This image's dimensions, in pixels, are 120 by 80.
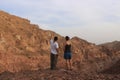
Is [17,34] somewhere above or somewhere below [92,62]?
above

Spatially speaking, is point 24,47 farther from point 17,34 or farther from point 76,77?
point 76,77

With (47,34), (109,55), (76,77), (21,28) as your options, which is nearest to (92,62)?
(109,55)

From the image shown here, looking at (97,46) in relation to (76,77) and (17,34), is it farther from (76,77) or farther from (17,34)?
(76,77)

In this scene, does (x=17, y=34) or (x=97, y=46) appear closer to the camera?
(x=17, y=34)

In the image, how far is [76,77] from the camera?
1767cm

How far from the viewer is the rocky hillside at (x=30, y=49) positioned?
230ft

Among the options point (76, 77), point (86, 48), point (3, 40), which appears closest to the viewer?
point (76, 77)

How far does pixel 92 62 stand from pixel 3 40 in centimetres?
2033

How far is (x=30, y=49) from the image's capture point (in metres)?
76.9

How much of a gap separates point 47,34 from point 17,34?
30.4ft

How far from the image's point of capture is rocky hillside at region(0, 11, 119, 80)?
70250 mm

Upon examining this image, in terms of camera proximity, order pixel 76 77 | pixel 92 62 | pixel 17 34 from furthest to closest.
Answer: pixel 92 62 → pixel 17 34 → pixel 76 77

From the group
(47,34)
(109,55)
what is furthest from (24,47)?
(109,55)

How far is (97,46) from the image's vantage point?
298ft
